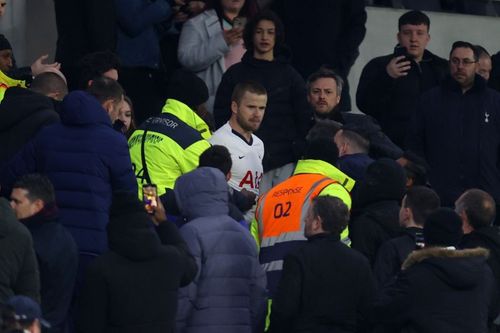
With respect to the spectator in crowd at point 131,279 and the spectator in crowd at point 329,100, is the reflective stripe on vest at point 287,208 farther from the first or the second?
the spectator in crowd at point 329,100

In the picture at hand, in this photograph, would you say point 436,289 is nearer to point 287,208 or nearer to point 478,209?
point 287,208

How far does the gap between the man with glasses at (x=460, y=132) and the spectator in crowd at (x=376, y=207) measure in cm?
260

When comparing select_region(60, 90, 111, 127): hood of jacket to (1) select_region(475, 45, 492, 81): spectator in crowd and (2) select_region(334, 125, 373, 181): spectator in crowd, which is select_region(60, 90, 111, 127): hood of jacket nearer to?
(2) select_region(334, 125, 373, 181): spectator in crowd

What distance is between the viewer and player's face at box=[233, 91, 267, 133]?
14.2m

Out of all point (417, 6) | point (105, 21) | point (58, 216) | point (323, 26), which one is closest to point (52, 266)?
point (58, 216)

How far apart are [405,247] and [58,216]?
98.0 inches

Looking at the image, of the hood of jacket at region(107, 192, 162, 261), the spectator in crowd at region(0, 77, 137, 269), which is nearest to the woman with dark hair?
the spectator in crowd at region(0, 77, 137, 269)

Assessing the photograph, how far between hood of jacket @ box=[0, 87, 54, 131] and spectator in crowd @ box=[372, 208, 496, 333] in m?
2.70

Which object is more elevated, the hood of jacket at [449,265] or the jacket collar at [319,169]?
the jacket collar at [319,169]

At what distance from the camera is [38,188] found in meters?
11.5

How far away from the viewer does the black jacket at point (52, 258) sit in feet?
37.9

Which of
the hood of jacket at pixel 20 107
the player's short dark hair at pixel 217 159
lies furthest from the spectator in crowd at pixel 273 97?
the hood of jacket at pixel 20 107

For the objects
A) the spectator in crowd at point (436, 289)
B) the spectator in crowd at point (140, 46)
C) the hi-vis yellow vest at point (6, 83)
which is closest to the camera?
the spectator in crowd at point (436, 289)

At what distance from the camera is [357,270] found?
12211mm
